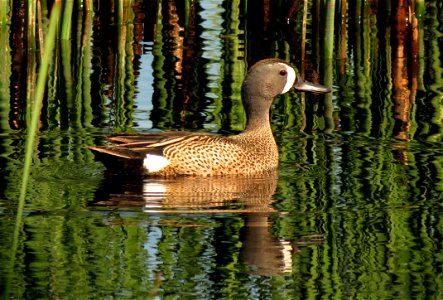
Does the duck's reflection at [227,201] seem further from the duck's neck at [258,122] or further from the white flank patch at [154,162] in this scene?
the duck's neck at [258,122]

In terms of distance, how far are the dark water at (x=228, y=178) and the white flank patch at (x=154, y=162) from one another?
175 mm

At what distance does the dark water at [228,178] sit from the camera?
20.7 ft

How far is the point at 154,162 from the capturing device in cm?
879

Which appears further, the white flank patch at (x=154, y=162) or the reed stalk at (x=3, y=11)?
the reed stalk at (x=3, y=11)

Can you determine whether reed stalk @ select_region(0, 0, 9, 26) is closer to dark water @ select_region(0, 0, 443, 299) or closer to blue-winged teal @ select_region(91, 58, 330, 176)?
dark water @ select_region(0, 0, 443, 299)

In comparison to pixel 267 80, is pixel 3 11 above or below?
above

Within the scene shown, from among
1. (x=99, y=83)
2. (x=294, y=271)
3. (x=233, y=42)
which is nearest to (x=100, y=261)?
Result: (x=294, y=271)

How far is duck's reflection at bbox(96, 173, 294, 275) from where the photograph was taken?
22.1ft

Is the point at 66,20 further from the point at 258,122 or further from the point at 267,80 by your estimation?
the point at 258,122

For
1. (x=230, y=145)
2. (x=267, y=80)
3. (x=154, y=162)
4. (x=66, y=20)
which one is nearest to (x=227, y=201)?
(x=154, y=162)

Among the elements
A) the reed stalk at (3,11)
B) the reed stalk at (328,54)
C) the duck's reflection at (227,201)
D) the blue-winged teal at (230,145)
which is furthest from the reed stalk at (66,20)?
the duck's reflection at (227,201)

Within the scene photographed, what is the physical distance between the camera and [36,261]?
6.40m

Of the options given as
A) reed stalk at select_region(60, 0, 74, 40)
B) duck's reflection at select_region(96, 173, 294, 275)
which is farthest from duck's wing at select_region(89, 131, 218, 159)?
reed stalk at select_region(60, 0, 74, 40)

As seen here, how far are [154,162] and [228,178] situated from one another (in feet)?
1.83
